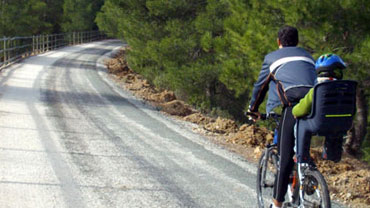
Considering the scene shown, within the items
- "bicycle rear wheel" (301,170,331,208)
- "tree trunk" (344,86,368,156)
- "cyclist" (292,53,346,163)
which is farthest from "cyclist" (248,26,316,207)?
"tree trunk" (344,86,368,156)

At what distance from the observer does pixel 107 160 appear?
296 inches

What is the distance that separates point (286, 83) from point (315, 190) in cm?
90

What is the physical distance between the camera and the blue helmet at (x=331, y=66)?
4.03 meters

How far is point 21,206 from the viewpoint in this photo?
209 inches

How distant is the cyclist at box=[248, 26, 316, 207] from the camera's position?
4.37 m

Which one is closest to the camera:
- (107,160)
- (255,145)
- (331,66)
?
(331,66)

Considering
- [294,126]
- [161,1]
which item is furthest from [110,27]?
[294,126]

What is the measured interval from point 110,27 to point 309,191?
42.1 m

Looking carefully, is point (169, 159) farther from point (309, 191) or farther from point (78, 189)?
point (309, 191)

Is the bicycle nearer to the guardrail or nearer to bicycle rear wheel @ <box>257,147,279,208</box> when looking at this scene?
bicycle rear wheel @ <box>257,147,279,208</box>

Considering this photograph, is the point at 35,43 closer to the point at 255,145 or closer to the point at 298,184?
the point at 255,145

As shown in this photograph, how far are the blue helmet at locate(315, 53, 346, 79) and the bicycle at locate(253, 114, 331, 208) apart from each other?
28.9 inches

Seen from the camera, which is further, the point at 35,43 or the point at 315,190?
the point at 35,43

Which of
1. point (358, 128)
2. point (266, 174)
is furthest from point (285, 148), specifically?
point (358, 128)
